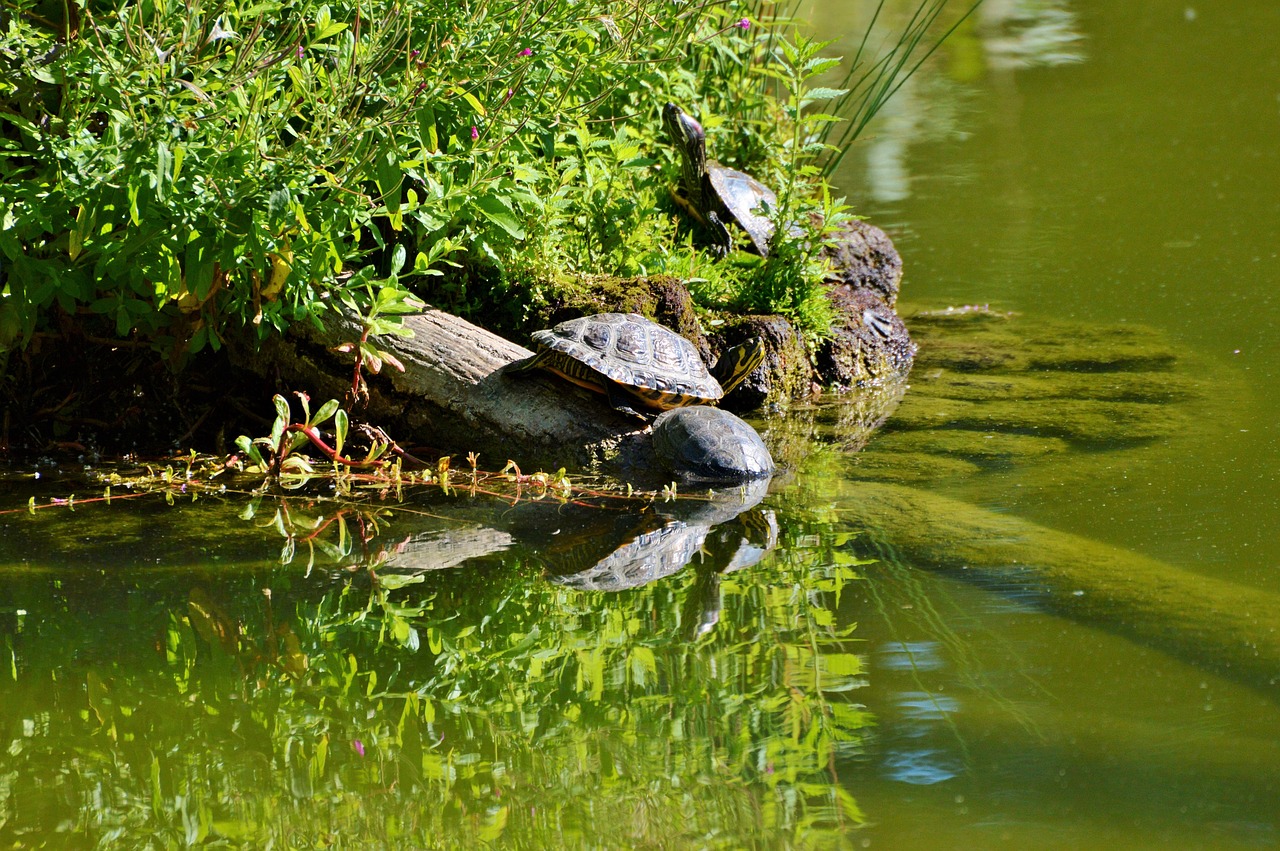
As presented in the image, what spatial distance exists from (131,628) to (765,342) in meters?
3.03

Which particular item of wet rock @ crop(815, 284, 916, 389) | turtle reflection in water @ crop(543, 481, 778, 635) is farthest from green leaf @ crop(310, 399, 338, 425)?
wet rock @ crop(815, 284, 916, 389)

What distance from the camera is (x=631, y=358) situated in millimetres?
4301

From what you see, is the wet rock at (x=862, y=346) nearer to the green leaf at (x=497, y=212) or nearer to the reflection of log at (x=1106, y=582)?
the reflection of log at (x=1106, y=582)

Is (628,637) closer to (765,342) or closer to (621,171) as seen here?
(765,342)

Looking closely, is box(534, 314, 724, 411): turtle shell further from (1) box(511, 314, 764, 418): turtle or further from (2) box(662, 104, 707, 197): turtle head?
(2) box(662, 104, 707, 197): turtle head

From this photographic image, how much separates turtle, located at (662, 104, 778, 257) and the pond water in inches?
42.7

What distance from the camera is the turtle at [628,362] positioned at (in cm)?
421

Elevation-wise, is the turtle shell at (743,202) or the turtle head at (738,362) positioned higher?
the turtle shell at (743,202)

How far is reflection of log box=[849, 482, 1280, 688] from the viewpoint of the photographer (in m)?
2.67

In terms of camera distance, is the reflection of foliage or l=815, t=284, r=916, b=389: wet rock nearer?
the reflection of foliage

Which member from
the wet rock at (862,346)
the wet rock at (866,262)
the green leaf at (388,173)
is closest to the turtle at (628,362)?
the green leaf at (388,173)

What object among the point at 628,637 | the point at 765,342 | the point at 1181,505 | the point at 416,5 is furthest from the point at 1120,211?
the point at 628,637

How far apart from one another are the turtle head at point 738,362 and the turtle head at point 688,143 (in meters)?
1.24

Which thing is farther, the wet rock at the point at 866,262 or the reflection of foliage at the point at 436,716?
the wet rock at the point at 866,262
